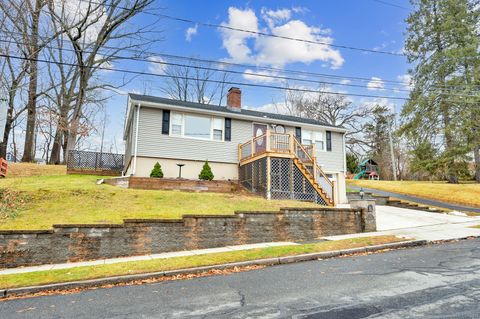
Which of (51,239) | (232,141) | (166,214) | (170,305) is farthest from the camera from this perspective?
(232,141)

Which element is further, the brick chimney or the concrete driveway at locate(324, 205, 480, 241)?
the brick chimney

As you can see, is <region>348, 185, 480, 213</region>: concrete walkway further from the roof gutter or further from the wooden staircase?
the wooden staircase

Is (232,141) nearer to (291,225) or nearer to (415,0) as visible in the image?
(291,225)

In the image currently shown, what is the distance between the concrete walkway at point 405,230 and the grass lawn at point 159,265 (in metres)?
0.51

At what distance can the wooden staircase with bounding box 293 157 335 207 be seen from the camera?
567 inches

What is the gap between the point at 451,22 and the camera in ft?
77.6

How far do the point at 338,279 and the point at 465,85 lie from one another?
949 inches

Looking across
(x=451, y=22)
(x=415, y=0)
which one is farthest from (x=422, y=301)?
(x=415, y=0)

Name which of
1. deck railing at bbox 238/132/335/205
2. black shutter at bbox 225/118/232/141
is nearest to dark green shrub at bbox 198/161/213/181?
deck railing at bbox 238/132/335/205

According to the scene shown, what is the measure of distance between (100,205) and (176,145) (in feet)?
22.4

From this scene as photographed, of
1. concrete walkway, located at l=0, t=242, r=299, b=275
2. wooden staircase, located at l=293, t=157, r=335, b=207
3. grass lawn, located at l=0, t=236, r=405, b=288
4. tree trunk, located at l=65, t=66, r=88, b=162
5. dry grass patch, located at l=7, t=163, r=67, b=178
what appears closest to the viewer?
grass lawn, located at l=0, t=236, r=405, b=288

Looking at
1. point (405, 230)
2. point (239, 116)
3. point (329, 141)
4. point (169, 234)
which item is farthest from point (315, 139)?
point (169, 234)

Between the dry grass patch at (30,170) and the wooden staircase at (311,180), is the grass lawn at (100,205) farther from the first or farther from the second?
the dry grass patch at (30,170)

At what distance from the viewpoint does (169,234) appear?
27.8 ft
